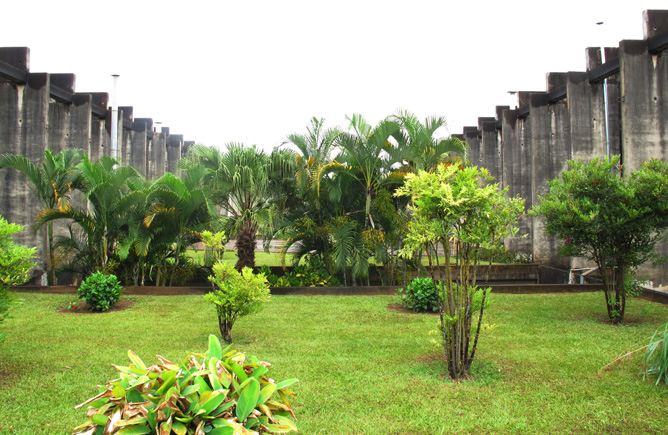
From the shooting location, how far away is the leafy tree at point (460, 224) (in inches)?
194

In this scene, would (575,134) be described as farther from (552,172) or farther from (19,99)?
(19,99)

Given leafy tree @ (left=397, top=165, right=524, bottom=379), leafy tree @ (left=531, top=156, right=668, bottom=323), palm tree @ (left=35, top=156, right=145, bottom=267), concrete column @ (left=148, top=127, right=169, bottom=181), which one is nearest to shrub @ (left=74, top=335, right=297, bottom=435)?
leafy tree @ (left=397, top=165, right=524, bottom=379)

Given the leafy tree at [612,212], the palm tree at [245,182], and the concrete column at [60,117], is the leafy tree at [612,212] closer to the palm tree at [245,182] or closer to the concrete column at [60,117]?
the palm tree at [245,182]

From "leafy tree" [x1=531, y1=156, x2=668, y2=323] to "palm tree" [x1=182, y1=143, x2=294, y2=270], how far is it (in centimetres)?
594

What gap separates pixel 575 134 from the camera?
44.8ft

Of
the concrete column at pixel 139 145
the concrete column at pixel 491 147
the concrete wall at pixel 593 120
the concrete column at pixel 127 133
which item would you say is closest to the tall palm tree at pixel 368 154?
the concrete wall at pixel 593 120

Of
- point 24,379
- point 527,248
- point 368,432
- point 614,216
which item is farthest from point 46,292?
point 527,248

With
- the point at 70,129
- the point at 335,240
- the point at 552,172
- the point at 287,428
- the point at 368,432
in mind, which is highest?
the point at 70,129

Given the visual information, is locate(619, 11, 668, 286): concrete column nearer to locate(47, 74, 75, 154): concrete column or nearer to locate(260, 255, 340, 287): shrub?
locate(260, 255, 340, 287): shrub

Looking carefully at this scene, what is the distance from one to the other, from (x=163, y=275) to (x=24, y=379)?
268 inches

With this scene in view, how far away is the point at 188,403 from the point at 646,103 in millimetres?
11807

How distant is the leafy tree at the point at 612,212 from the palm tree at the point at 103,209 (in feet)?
26.0

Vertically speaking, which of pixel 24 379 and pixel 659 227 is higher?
pixel 659 227

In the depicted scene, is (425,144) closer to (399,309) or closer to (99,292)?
(399,309)
